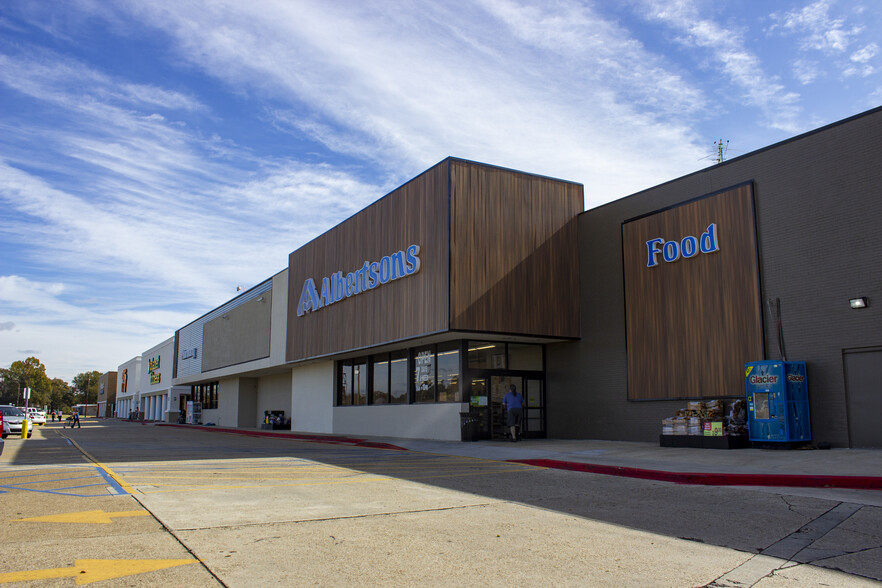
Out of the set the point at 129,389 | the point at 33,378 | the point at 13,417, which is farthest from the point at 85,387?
the point at 13,417

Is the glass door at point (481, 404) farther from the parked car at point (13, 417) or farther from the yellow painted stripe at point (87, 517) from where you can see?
the parked car at point (13, 417)

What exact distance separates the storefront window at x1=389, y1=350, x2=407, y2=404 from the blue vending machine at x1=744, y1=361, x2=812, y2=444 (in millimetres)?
12803

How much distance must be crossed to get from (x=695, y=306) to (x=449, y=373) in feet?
26.5

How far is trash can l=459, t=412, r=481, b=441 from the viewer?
2112 centimetres

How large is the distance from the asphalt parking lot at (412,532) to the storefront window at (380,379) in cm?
1431

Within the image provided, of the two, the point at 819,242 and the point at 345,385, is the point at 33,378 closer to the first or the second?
the point at 345,385

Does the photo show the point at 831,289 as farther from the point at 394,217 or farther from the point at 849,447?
the point at 394,217

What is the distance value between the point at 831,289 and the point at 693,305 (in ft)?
11.7

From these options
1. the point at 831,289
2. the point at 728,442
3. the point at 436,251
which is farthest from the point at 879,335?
the point at 436,251

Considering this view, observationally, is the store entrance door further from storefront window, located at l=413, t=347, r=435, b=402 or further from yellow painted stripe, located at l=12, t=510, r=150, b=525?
yellow painted stripe, located at l=12, t=510, r=150, b=525

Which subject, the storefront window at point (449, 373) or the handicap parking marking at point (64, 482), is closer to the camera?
the handicap parking marking at point (64, 482)

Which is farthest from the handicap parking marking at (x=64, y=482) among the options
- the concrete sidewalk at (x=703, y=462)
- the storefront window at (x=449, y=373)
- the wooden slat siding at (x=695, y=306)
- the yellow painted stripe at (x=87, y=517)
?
the wooden slat siding at (x=695, y=306)

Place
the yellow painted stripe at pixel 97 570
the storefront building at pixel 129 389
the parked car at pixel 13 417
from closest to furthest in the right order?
1. the yellow painted stripe at pixel 97 570
2. the parked car at pixel 13 417
3. the storefront building at pixel 129 389

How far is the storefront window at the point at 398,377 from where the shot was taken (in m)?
25.1
